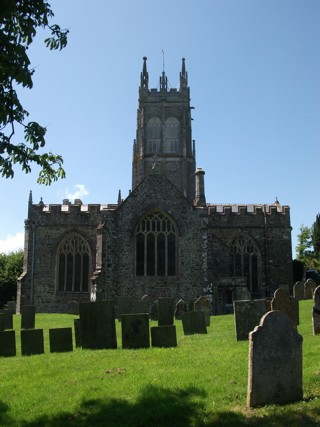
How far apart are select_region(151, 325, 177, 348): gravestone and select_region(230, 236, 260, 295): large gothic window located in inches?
647

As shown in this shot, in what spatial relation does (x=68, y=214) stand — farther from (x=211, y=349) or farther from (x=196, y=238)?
(x=211, y=349)

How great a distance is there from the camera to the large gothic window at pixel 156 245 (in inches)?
859

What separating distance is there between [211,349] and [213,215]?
1772 cm

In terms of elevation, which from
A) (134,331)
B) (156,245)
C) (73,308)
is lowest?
(73,308)

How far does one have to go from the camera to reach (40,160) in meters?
7.93

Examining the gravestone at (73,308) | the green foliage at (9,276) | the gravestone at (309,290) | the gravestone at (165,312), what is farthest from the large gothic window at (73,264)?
the gravestone at (165,312)

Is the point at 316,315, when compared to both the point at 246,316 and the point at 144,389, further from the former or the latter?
the point at 144,389

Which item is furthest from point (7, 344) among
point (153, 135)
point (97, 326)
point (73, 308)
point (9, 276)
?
point (153, 135)

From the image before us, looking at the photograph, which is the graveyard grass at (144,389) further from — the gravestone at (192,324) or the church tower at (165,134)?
the church tower at (165,134)

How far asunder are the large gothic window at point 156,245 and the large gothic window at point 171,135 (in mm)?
24266

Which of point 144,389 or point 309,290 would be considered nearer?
point 144,389

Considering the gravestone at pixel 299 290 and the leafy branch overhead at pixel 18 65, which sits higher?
the leafy branch overhead at pixel 18 65

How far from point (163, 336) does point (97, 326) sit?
1411 millimetres

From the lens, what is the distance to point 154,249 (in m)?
22.0
